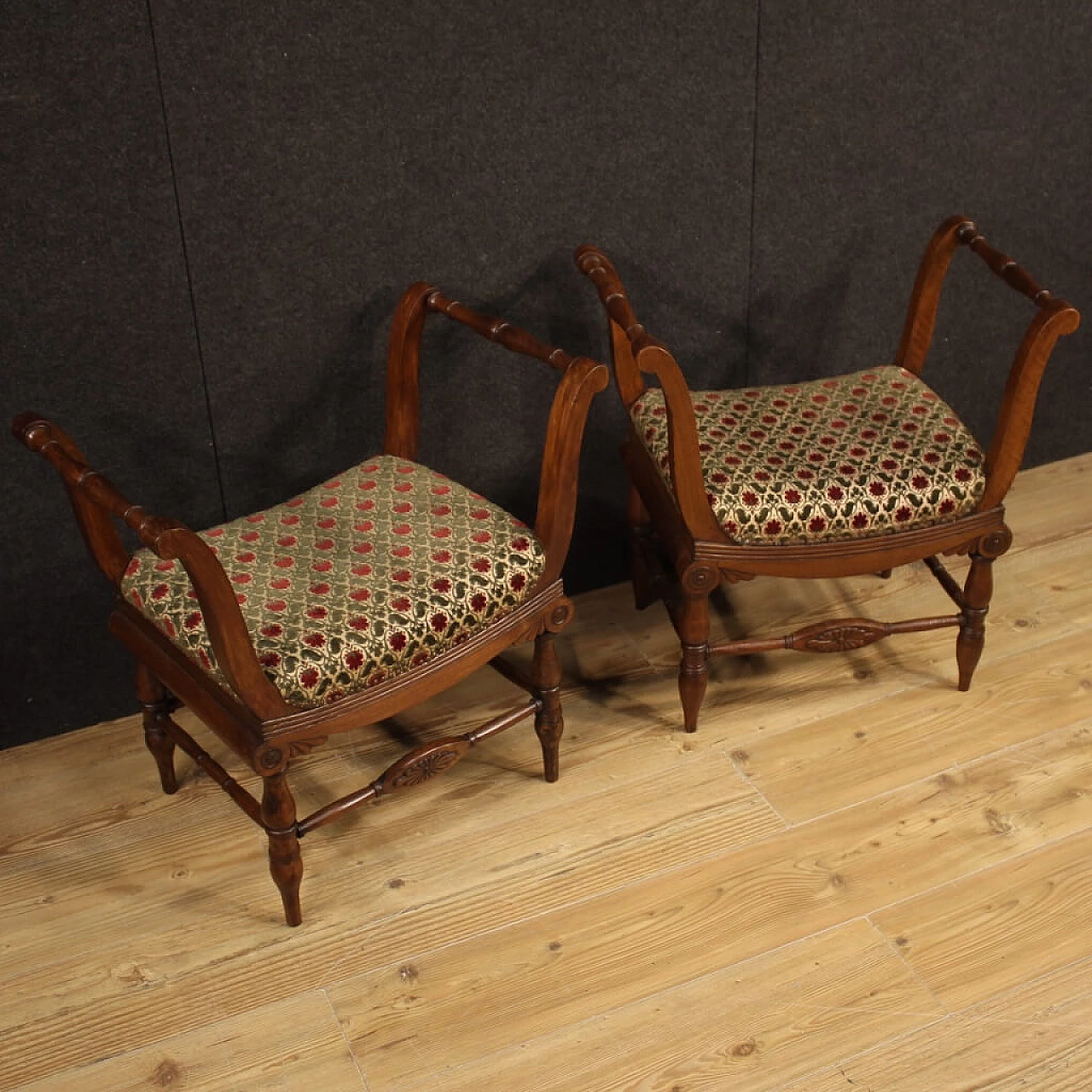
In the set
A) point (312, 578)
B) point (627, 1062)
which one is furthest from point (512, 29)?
point (627, 1062)

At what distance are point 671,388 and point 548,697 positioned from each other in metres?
0.51

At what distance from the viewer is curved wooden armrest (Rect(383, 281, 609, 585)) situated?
6.33 feet

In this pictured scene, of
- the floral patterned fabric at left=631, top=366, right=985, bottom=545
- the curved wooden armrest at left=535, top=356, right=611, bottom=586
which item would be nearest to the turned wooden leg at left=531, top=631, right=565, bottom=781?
the curved wooden armrest at left=535, top=356, right=611, bottom=586

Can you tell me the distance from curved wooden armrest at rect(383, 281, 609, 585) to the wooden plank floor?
45 cm

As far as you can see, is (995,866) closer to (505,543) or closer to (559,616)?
(559,616)

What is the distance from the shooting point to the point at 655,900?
2053 mm

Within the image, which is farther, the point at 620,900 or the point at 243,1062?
the point at 620,900

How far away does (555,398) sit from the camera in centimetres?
213

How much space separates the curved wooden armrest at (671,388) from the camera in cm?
199

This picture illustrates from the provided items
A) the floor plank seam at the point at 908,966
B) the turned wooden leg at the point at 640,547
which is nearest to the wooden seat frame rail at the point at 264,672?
the turned wooden leg at the point at 640,547

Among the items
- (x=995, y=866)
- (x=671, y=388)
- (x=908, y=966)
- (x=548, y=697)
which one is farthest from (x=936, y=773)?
(x=671, y=388)

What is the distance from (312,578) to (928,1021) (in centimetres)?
100

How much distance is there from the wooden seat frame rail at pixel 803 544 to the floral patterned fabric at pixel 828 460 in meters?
0.03

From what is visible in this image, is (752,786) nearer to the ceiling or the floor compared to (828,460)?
nearer to the floor
